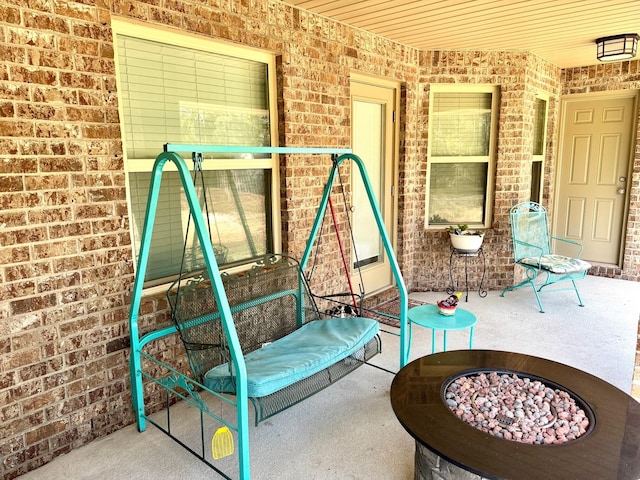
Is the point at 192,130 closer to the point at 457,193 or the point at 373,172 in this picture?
the point at 373,172

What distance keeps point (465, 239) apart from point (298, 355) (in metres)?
2.84

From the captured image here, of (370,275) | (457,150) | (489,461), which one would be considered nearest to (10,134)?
(489,461)

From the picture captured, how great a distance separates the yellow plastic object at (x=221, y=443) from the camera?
6.79ft

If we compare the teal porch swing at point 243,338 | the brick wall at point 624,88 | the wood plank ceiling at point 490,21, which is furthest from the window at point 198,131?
the brick wall at point 624,88

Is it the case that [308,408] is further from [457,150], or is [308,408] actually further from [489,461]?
[457,150]

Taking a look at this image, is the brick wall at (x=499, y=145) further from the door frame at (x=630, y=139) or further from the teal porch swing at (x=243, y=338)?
the teal porch swing at (x=243, y=338)

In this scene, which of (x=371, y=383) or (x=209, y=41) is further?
(x=371, y=383)

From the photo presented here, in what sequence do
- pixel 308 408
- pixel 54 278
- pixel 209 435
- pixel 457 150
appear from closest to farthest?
pixel 54 278
pixel 209 435
pixel 308 408
pixel 457 150

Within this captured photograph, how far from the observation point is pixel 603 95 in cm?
571

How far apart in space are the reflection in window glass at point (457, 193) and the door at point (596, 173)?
5.52ft

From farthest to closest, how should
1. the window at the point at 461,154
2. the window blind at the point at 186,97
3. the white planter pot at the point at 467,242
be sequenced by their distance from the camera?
the window at the point at 461,154
the white planter pot at the point at 467,242
the window blind at the point at 186,97

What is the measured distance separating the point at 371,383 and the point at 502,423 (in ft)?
4.35

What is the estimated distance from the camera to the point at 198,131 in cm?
301

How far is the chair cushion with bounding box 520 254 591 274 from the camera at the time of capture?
15.1ft
